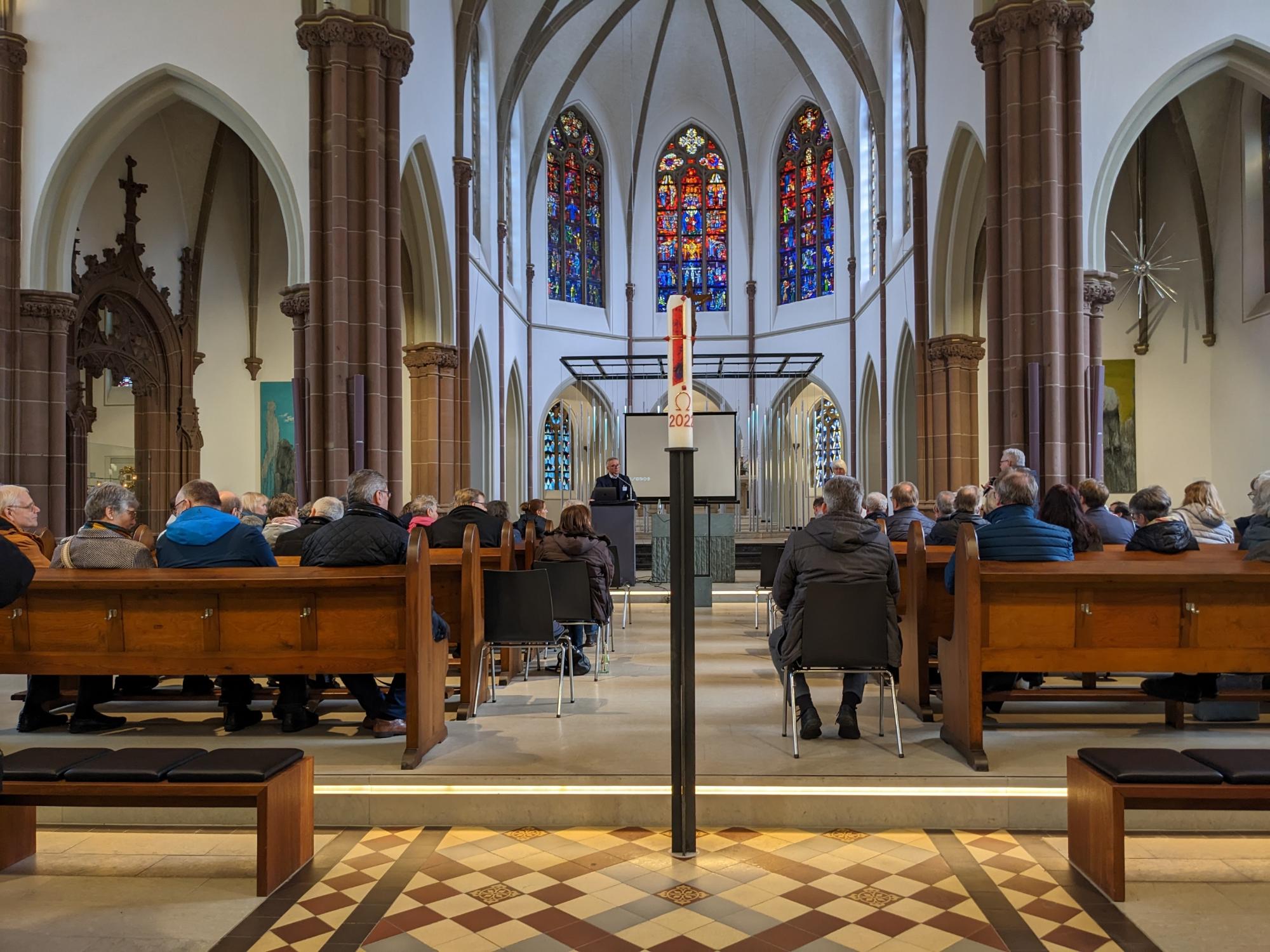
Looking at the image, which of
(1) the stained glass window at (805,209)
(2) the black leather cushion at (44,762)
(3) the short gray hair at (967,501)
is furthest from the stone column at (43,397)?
(1) the stained glass window at (805,209)

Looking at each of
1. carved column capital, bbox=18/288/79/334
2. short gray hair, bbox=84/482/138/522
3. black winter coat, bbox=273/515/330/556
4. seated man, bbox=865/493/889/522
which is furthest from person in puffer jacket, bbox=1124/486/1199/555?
carved column capital, bbox=18/288/79/334

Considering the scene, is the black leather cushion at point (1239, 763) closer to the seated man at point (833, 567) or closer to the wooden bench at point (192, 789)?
the seated man at point (833, 567)

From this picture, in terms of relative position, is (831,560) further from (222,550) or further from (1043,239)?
(1043,239)

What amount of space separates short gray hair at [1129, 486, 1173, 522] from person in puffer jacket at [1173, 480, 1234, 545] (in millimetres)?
865

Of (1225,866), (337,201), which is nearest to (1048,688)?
(1225,866)

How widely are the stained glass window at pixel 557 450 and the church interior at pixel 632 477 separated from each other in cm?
9

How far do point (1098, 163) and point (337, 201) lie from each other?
7931 millimetres

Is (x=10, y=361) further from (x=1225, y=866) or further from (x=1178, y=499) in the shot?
(x=1178, y=499)

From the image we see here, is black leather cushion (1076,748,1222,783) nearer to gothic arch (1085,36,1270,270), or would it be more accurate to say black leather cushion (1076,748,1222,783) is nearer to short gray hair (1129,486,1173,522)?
short gray hair (1129,486,1173,522)

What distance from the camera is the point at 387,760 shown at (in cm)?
465

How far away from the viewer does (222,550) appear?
5.32m

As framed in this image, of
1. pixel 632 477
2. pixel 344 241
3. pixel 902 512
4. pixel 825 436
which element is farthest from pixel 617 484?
pixel 825 436

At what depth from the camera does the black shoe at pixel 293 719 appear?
17.1 feet

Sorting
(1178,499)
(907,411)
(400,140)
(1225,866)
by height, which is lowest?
(1225,866)
